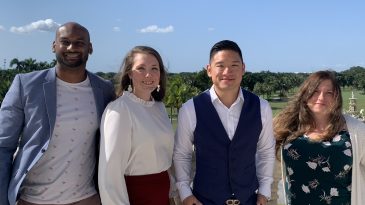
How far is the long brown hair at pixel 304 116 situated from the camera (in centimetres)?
350

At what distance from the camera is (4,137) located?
2785 mm

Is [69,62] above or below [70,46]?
below

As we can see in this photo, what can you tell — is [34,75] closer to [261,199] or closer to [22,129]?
[22,129]

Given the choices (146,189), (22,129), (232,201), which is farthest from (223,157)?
(22,129)

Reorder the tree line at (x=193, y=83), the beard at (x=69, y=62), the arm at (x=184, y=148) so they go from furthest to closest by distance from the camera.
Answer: the tree line at (x=193, y=83)
the arm at (x=184, y=148)
the beard at (x=69, y=62)

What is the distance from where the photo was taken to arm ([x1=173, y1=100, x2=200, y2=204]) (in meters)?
3.16

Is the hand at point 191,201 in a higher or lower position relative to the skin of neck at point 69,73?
lower

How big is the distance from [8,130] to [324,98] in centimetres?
235

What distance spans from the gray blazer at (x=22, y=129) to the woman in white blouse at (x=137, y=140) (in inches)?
15.2

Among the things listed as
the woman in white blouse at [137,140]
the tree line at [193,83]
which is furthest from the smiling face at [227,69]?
the tree line at [193,83]

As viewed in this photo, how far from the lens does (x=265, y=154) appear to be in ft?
10.7

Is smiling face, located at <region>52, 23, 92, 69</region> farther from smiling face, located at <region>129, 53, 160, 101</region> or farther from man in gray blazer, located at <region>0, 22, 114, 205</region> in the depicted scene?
smiling face, located at <region>129, 53, 160, 101</region>

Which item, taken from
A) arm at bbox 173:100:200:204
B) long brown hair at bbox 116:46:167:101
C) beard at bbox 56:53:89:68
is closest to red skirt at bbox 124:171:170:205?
arm at bbox 173:100:200:204

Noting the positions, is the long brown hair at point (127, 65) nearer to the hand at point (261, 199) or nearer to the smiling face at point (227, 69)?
the smiling face at point (227, 69)
